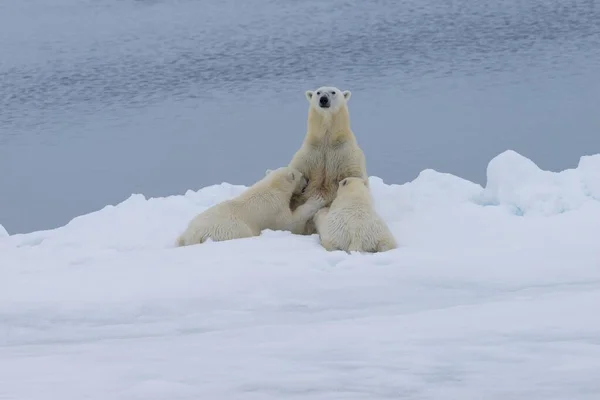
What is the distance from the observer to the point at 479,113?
14539 mm

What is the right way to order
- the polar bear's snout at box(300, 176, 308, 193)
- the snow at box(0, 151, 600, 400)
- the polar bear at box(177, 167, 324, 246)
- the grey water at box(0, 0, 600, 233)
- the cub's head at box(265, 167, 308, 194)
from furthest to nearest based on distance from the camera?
the grey water at box(0, 0, 600, 233)
the polar bear's snout at box(300, 176, 308, 193)
the cub's head at box(265, 167, 308, 194)
the polar bear at box(177, 167, 324, 246)
the snow at box(0, 151, 600, 400)

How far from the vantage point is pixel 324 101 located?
24.8 ft

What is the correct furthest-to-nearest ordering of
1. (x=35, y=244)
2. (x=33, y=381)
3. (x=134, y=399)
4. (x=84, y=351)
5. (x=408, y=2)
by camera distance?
(x=408, y=2) → (x=35, y=244) → (x=84, y=351) → (x=33, y=381) → (x=134, y=399)

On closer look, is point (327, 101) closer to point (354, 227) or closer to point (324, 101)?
point (324, 101)

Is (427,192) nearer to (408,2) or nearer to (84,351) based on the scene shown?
(84,351)

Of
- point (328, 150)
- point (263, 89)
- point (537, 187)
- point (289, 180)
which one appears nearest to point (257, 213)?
point (289, 180)

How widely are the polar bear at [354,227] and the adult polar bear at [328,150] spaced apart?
0.80 meters

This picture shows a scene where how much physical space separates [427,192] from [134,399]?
527 centimetres

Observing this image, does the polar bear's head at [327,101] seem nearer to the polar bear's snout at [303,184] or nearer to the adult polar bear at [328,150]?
the adult polar bear at [328,150]

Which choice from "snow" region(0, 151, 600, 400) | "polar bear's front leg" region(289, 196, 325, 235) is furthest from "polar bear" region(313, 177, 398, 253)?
"polar bear's front leg" region(289, 196, 325, 235)

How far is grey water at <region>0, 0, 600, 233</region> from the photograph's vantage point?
12664 millimetres

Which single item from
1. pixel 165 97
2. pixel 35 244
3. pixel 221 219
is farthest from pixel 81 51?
pixel 221 219

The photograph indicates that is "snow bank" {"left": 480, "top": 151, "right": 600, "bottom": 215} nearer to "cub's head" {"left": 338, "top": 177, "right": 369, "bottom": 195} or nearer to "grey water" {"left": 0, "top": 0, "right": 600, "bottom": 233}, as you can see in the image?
"cub's head" {"left": 338, "top": 177, "right": 369, "bottom": 195}

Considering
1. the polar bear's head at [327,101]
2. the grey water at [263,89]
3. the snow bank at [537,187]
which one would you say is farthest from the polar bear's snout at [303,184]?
the grey water at [263,89]
